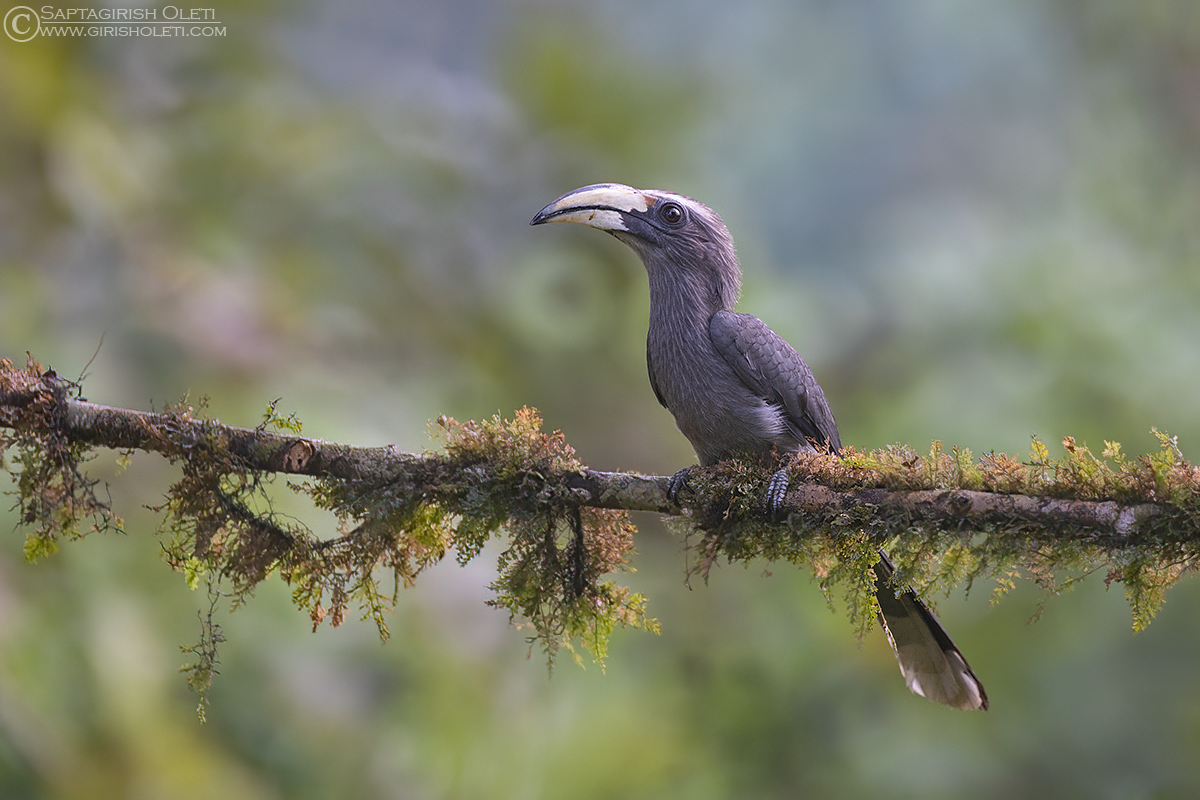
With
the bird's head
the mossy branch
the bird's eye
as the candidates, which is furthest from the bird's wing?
Answer: the mossy branch

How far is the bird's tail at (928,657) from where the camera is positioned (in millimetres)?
3111

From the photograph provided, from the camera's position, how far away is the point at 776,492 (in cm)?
284

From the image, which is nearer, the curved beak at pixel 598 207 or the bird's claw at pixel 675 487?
the bird's claw at pixel 675 487

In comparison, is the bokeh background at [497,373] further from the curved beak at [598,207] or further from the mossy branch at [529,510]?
the mossy branch at [529,510]

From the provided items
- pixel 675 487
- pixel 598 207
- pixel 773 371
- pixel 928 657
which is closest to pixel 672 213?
pixel 598 207

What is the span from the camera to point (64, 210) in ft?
18.8

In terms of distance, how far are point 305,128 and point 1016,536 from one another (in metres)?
5.33

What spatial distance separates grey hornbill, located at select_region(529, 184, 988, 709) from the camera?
3.19 meters

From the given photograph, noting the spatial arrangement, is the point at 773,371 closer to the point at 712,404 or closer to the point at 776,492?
the point at 712,404

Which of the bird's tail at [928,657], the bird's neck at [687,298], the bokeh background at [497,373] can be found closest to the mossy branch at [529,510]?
the bird's tail at [928,657]

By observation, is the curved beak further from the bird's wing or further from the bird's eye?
the bird's wing

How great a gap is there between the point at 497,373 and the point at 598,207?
2.98 metres

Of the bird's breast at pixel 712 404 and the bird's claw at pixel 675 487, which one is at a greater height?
the bird's breast at pixel 712 404

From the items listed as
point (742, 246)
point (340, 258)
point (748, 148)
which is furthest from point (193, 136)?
point (748, 148)
